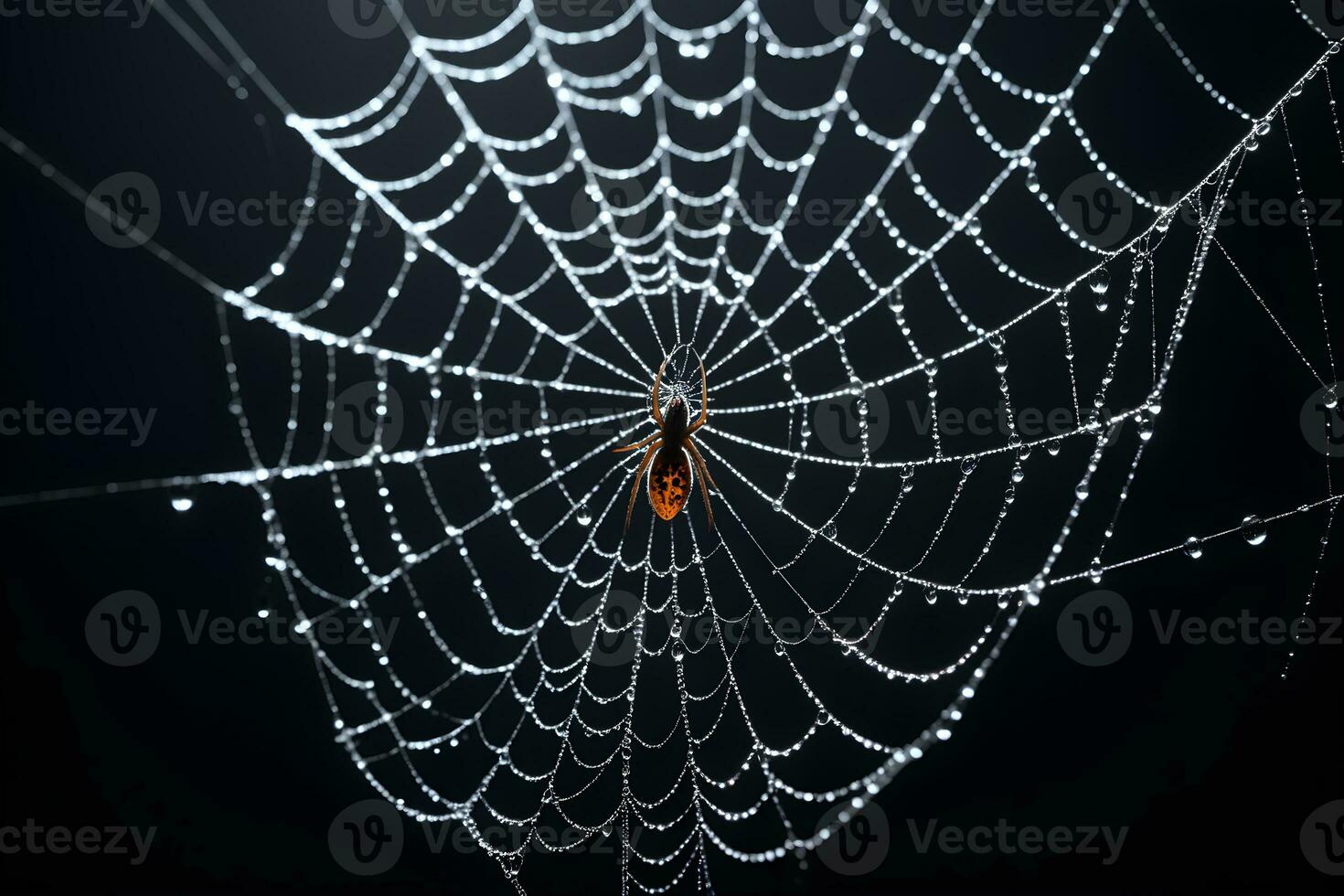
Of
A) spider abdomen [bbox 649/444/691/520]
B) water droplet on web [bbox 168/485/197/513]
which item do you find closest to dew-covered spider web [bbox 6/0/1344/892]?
water droplet on web [bbox 168/485/197/513]

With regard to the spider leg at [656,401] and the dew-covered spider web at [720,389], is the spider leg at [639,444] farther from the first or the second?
the dew-covered spider web at [720,389]

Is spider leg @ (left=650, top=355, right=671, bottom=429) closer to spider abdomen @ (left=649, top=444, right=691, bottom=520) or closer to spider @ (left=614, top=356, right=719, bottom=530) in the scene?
spider @ (left=614, top=356, right=719, bottom=530)

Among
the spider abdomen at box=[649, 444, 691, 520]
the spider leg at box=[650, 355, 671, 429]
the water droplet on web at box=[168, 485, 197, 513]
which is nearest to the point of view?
the spider abdomen at box=[649, 444, 691, 520]

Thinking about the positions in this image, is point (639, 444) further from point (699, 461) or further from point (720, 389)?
point (720, 389)

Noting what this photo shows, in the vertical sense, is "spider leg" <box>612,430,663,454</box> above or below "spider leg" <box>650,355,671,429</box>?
below

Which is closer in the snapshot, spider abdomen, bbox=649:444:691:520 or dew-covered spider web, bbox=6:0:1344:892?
spider abdomen, bbox=649:444:691:520

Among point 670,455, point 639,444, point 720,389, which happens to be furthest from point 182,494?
point 720,389
